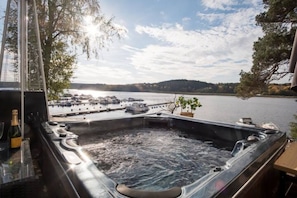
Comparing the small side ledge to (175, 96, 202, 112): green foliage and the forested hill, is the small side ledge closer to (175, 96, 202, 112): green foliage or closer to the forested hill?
(175, 96, 202, 112): green foliage

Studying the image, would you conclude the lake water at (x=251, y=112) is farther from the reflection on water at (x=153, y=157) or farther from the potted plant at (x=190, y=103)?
the reflection on water at (x=153, y=157)

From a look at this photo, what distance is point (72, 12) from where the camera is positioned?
5605 mm

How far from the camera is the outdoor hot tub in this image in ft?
3.32

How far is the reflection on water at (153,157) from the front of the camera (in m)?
1.70

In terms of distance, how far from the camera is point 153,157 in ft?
7.25

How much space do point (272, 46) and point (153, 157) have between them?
506 centimetres

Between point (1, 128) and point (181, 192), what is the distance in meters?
1.26

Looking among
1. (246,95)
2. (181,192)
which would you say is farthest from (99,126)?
(246,95)

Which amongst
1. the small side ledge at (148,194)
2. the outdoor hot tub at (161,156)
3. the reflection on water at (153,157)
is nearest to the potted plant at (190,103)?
the outdoor hot tub at (161,156)

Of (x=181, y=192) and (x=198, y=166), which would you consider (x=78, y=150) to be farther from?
(x=198, y=166)

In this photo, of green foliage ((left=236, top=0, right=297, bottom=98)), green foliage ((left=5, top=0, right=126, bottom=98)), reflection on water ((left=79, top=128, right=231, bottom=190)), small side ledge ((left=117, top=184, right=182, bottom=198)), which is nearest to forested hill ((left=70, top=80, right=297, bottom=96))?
green foliage ((left=5, top=0, right=126, bottom=98))

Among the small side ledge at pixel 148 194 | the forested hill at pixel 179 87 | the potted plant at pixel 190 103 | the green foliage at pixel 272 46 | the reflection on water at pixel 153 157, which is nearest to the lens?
the small side ledge at pixel 148 194

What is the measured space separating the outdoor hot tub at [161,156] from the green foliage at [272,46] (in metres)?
3.62

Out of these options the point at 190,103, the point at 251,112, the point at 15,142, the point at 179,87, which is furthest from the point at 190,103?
the point at 179,87
